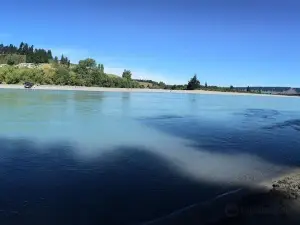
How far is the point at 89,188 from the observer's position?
43.0 ft

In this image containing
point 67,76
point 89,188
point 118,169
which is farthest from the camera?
point 67,76

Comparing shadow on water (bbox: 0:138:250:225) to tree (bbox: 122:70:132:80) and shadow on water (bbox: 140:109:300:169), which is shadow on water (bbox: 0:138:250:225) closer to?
shadow on water (bbox: 140:109:300:169)

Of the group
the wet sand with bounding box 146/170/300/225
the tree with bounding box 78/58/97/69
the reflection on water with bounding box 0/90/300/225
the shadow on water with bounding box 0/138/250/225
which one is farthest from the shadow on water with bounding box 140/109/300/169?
the tree with bounding box 78/58/97/69

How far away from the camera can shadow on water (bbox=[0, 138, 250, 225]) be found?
424 inches

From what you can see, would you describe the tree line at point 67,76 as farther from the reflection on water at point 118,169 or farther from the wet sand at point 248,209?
the wet sand at point 248,209

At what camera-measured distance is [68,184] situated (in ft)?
44.3

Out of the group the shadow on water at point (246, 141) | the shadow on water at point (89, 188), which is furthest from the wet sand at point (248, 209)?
the shadow on water at point (246, 141)

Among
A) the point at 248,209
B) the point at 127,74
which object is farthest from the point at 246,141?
the point at 127,74

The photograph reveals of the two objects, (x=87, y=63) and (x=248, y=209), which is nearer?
(x=248, y=209)

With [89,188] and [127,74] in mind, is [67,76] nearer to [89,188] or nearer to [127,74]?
[127,74]

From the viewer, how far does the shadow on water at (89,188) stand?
1077 centimetres

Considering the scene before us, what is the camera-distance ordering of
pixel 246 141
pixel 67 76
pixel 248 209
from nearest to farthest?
pixel 248 209
pixel 246 141
pixel 67 76

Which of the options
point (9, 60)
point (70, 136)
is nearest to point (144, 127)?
point (70, 136)

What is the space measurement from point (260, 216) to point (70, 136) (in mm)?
15013
